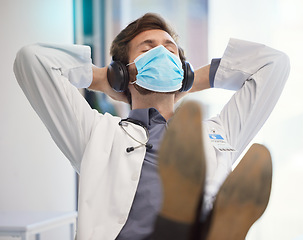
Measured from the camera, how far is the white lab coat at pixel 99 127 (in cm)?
135

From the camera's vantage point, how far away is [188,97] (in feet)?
8.61

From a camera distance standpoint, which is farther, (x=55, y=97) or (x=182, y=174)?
(x=55, y=97)

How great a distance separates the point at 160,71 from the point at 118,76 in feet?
0.56

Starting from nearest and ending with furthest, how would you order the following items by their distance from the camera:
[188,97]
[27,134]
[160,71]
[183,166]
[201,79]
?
1. [183,166]
2. [160,71]
3. [201,79]
4. [188,97]
5. [27,134]

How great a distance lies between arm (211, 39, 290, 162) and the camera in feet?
5.32

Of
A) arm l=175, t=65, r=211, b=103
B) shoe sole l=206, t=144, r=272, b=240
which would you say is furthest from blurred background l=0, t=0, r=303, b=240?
shoe sole l=206, t=144, r=272, b=240

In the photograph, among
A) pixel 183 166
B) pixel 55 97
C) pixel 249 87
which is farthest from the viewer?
pixel 249 87

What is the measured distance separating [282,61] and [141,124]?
0.64 meters

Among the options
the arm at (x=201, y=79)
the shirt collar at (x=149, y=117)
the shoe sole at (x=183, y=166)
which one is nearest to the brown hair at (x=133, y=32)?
the arm at (x=201, y=79)

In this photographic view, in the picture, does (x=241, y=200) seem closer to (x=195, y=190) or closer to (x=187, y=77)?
(x=195, y=190)

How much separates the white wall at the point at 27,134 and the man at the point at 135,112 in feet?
3.58

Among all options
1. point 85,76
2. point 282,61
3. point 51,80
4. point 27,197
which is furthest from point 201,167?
point 27,197

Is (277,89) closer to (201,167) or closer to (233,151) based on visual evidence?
(233,151)

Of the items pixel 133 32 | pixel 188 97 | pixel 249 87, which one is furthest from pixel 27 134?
pixel 249 87
